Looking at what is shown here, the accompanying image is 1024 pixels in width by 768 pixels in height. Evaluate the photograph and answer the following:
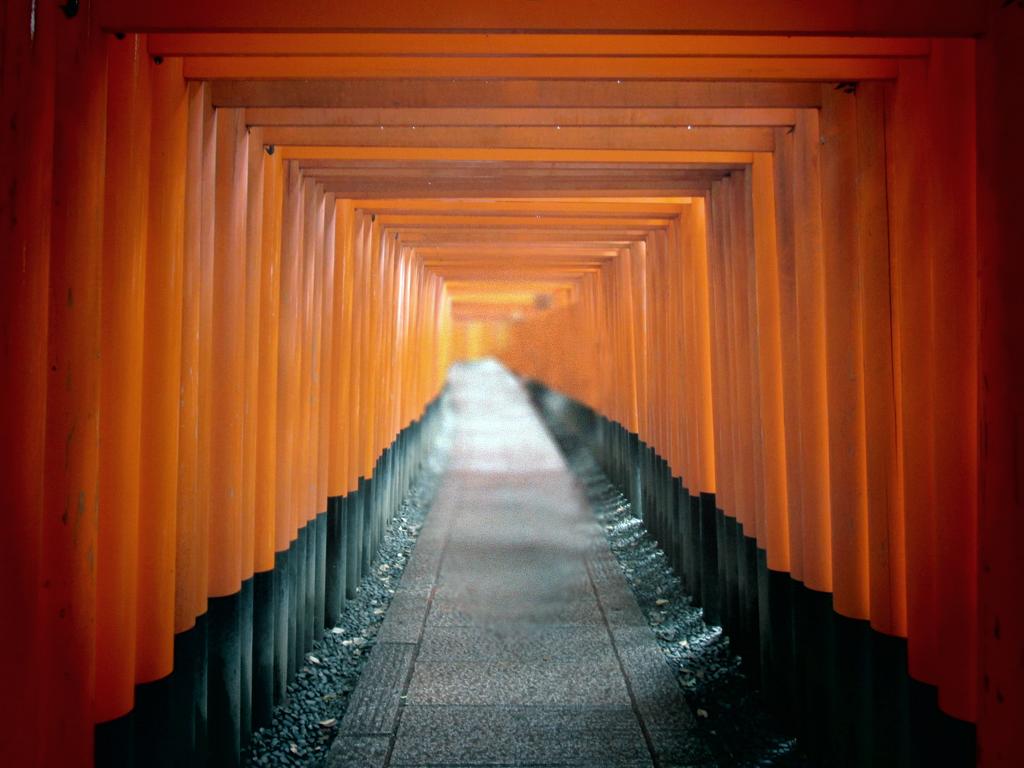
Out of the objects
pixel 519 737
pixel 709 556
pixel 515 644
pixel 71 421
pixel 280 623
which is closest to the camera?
pixel 71 421

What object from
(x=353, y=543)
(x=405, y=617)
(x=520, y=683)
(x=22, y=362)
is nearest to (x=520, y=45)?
(x=22, y=362)

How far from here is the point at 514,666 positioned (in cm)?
484

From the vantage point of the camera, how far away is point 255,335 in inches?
153

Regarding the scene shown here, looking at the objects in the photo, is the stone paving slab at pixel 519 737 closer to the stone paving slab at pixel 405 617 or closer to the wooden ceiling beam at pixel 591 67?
the stone paving slab at pixel 405 617

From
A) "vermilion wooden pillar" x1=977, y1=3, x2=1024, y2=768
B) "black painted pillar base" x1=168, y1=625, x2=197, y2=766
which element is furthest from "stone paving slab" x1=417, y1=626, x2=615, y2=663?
"vermilion wooden pillar" x1=977, y1=3, x2=1024, y2=768

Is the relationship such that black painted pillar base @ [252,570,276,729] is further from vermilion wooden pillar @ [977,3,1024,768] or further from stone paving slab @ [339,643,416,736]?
vermilion wooden pillar @ [977,3,1024,768]

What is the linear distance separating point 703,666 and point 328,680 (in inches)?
101

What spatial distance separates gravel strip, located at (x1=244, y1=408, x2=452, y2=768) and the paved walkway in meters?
0.15

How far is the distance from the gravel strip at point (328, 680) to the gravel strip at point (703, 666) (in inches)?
85.8

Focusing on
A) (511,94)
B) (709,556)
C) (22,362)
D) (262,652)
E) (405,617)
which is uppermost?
(511,94)

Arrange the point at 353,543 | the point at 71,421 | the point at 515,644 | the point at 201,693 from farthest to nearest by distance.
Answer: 1. the point at 353,543
2. the point at 515,644
3. the point at 201,693
4. the point at 71,421

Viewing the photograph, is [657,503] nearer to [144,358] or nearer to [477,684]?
[477,684]

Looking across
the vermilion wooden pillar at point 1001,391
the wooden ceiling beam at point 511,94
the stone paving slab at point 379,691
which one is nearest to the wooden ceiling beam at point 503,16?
the vermilion wooden pillar at point 1001,391

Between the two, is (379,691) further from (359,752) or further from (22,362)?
(22,362)
